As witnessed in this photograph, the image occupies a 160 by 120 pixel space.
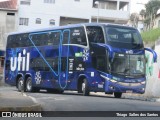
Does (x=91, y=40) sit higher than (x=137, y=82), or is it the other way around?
(x=91, y=40)

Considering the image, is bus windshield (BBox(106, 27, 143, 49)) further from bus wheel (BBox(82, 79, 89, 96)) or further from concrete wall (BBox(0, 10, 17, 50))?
concrete wall (BBox(0, 10, 17, 50))

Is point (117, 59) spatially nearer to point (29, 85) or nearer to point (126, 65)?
point (126, 65)

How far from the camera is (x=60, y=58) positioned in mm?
28438

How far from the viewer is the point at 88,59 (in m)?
26.0

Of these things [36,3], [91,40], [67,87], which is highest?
[36,3]

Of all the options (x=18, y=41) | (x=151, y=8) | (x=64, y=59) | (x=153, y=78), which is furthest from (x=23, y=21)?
(x=64, y=59)

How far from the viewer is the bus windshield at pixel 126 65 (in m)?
25.0

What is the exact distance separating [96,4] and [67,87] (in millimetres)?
40936

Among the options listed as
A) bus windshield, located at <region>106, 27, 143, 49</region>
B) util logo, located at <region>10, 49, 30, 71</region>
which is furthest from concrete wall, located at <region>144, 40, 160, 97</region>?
util logo, located at <region>10, 49, 30, 71</region>

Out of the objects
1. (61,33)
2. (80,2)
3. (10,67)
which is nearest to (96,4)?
(80,2)

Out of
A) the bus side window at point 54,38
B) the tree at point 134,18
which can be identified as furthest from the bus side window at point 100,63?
the tree at point 134,18

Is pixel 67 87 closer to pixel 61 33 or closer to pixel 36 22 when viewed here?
pixel 61 33

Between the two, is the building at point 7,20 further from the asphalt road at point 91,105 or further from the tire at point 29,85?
the asphalt road at point 91,105

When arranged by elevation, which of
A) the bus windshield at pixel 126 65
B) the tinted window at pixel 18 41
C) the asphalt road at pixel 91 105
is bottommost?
the asphalt road at pixel 91 105
